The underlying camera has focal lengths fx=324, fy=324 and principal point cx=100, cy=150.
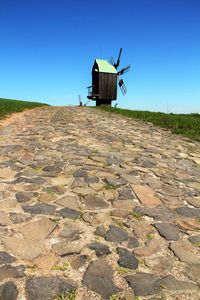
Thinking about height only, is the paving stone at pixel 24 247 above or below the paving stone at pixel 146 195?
below

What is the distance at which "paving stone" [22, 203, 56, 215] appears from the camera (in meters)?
4.17

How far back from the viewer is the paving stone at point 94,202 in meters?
4.46

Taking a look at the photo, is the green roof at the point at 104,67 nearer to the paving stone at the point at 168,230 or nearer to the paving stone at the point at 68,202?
the paving stone at the point at 68,202

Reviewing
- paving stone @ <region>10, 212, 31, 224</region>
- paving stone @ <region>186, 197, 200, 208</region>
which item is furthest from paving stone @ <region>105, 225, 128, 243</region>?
paving stone @ <region>186, 197, 200, 208</region>

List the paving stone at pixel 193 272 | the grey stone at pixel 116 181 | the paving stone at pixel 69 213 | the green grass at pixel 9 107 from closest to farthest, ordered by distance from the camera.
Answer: the paving stone at pixel 193 272, the paving stone at pixel 69 213, the grey stone at pixel 116 181, the green grass at pixel 9 107

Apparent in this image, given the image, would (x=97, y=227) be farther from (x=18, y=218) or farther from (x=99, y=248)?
(x=18, y=218)

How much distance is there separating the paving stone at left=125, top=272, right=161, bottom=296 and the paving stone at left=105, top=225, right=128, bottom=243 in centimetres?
63

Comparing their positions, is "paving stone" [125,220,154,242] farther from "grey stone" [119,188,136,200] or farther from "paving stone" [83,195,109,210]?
"grey stone" [119,188,136,200]

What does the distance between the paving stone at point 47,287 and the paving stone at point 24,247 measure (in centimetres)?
38

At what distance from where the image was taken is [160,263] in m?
3.22

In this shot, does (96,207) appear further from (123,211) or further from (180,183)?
(180,183)

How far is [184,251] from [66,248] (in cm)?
125

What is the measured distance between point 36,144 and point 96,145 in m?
1.63

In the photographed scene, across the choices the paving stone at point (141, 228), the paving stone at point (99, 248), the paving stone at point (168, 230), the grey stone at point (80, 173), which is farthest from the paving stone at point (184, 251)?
the grey stone at point (80, 173)
